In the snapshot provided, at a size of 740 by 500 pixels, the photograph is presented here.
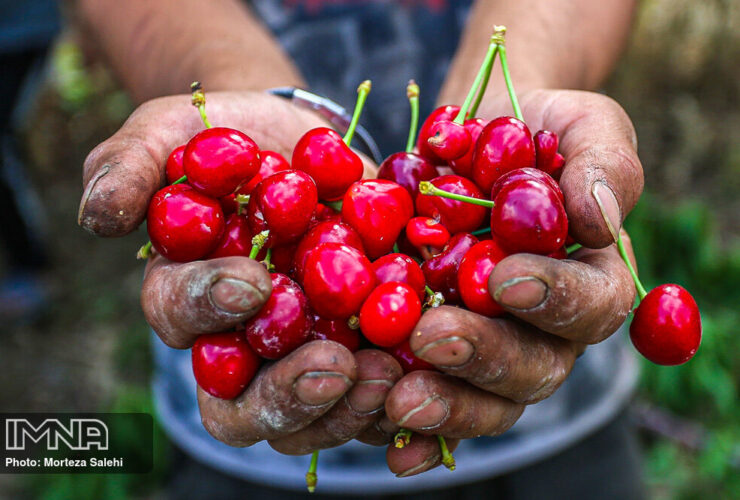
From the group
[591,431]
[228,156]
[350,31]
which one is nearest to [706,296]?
[591,431]

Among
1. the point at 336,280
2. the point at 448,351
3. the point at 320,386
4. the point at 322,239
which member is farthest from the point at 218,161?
the point at 448,351

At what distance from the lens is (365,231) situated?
1799mm

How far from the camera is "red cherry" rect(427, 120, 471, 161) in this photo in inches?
72.1

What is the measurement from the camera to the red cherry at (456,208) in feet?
5.81

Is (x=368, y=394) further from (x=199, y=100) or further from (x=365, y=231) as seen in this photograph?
(x=199, y=100)

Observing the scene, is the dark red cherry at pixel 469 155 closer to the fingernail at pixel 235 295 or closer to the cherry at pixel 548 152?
the cherry at pixel 548 152

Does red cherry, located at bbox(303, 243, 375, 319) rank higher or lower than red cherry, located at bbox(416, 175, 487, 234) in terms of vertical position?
lower

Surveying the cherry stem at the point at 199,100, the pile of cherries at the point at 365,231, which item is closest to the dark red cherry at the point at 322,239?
the pile of cherries at the point at 365,231

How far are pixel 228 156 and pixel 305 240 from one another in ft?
0.94

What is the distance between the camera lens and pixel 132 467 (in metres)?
3.65

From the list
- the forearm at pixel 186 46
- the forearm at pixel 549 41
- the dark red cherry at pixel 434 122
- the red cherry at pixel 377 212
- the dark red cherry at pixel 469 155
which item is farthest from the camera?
the forearm at pixel 186 46

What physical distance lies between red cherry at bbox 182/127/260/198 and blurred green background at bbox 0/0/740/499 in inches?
96.5

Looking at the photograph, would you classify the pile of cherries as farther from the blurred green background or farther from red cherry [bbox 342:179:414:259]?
the blurred green background

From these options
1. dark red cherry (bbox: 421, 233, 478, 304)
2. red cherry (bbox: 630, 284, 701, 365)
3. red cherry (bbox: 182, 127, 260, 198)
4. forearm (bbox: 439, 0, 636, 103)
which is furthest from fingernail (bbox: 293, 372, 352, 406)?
forearm (bbox: 439, 0, 636, 103)
